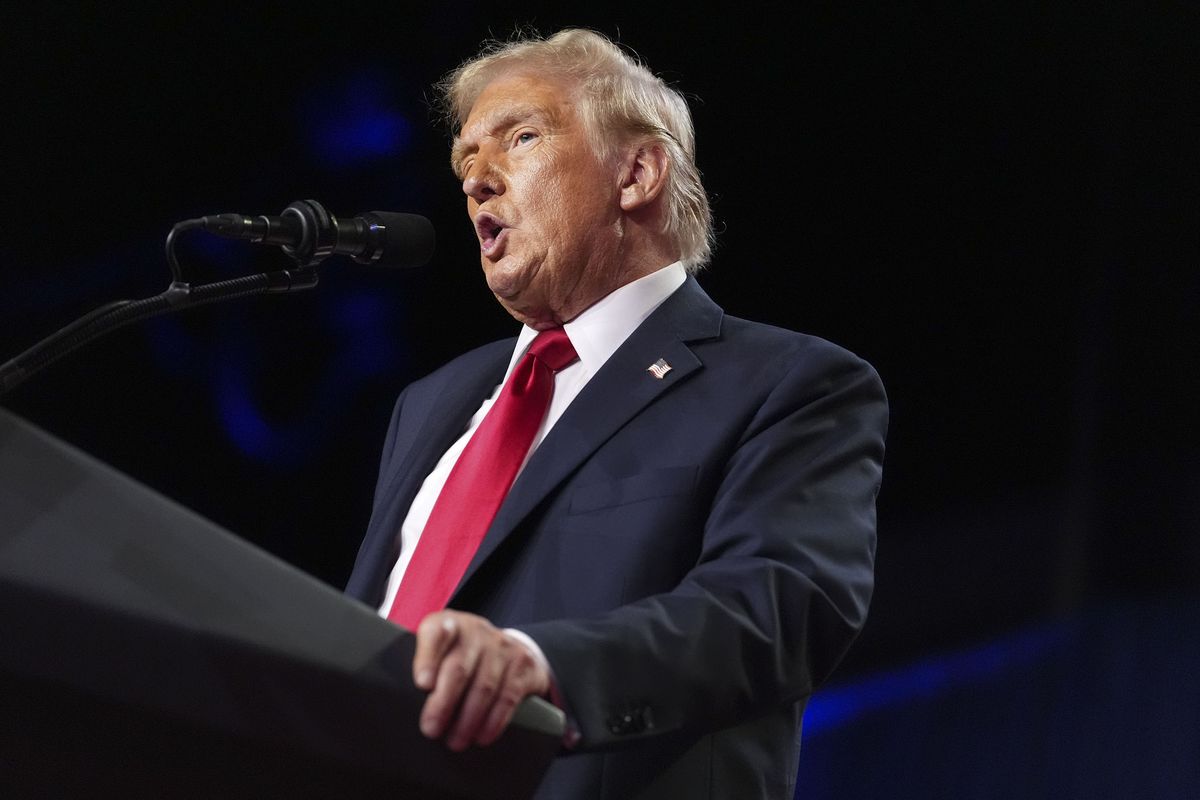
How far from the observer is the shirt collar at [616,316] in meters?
1.84

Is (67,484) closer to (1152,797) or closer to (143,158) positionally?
(143,158)

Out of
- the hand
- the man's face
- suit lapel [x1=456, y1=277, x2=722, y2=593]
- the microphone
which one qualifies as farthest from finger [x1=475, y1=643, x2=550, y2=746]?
the man's face

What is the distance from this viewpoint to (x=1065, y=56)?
367 cm

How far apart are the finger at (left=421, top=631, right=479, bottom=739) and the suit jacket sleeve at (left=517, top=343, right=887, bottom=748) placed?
0.14 m

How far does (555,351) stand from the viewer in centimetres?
187

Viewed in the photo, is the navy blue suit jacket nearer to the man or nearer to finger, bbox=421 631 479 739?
the man

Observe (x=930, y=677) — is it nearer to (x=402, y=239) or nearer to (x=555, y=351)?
(x=555, y=351)

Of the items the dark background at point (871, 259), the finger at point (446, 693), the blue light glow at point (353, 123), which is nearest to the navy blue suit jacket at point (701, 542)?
the finger at point (446, 693)

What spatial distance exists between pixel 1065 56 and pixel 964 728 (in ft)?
5.98

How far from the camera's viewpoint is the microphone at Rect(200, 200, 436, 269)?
1.42 meters

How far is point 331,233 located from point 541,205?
552 mm

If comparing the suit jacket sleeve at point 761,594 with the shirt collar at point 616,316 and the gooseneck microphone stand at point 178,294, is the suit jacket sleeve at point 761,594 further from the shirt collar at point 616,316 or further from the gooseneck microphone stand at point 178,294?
the gooseneck microphone stand at point 178,294

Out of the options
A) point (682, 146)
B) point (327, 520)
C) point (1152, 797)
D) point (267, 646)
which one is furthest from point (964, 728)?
point (267, 646)

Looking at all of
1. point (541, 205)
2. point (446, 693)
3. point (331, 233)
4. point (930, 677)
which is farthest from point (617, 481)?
point (930, 677)
